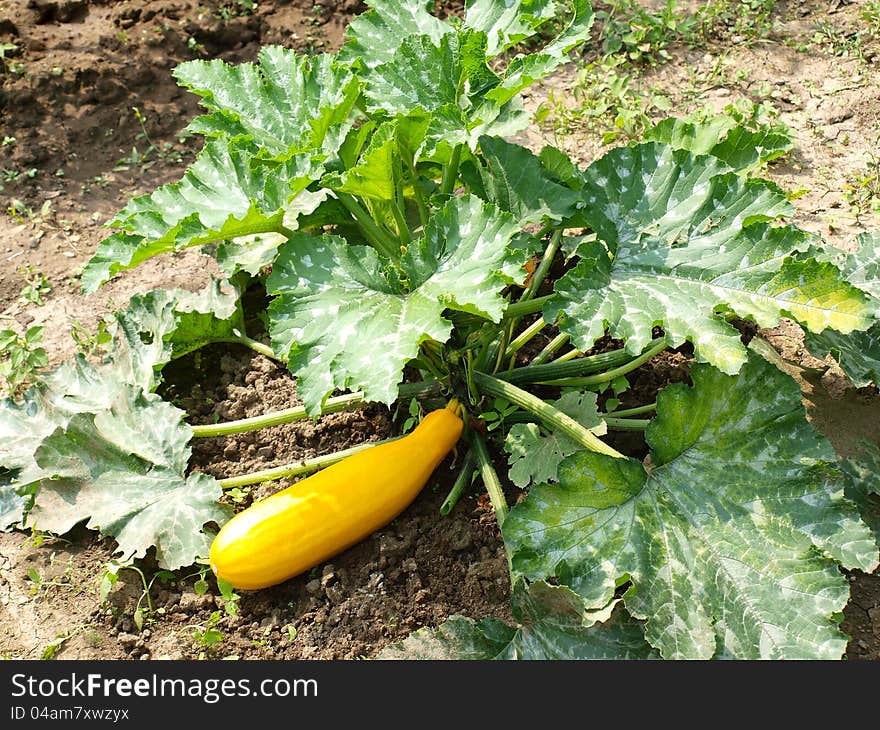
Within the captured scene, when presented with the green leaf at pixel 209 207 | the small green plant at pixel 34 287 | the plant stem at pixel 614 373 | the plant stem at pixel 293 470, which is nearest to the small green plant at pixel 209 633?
the plant stem at pixel 293 470

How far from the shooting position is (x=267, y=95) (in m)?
3.08

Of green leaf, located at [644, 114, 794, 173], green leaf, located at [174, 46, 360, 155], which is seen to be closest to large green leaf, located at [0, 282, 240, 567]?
green leaf, located at [174, 46, 360, 155]

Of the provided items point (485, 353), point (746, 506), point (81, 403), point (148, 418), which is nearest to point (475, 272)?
point (485, 353)

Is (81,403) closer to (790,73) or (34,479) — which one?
(34,479)

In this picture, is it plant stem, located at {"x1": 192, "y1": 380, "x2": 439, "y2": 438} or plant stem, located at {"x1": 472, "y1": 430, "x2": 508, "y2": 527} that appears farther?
plant stem, located at {"x1": 192, "y1": 380, "x2": 439, "y2": 438}

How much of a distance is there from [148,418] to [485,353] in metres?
1.14

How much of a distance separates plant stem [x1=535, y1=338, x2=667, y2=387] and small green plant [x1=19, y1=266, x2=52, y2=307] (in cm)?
215

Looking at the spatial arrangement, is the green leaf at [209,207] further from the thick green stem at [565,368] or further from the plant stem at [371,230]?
the thick green stem at [565,368]

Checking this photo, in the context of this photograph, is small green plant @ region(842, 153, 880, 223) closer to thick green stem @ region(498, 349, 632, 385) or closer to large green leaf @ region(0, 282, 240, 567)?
thick green stem @ region(498, 349, 632, 385)

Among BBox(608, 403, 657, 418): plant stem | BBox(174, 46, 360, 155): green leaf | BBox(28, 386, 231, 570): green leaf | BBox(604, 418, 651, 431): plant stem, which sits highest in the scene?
BBox(174, 46, 360, 155): green leaf

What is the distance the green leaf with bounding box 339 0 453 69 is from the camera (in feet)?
10.3

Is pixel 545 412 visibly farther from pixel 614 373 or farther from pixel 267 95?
pixel 267 95

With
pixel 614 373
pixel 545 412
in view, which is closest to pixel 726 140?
pixel 614 373

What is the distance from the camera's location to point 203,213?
2.74 m
